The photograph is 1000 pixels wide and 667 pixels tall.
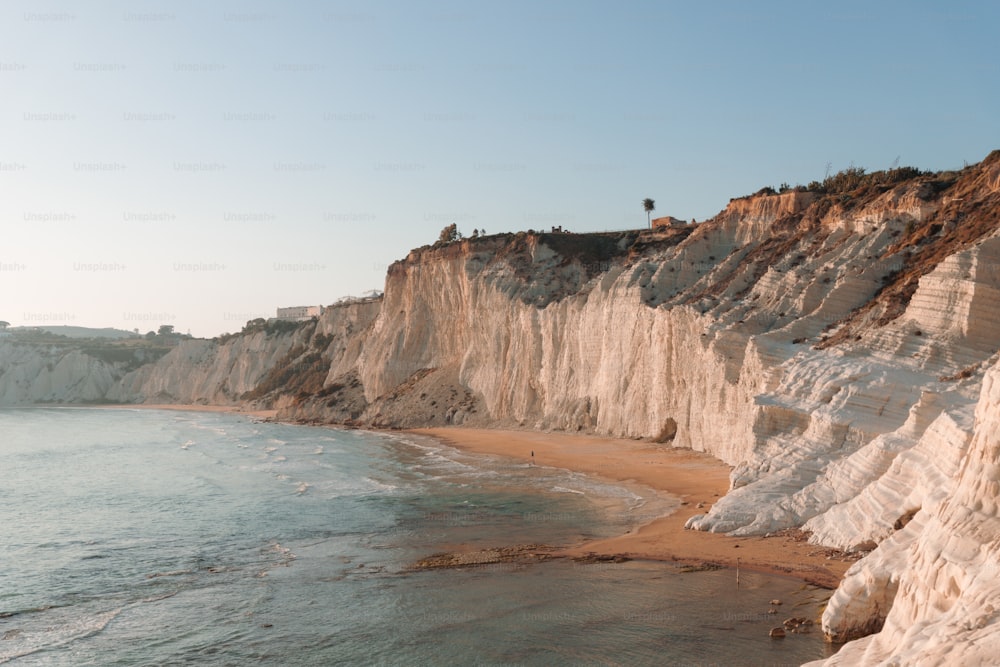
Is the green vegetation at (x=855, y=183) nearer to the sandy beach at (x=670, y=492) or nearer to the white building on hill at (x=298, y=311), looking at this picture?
the sandy beach at (x=670, y=492)

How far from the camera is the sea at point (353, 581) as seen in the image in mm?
13664

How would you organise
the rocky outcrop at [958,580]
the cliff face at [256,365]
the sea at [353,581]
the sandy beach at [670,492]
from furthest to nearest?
the cliff face at [256,365]
the sandy beach at [670,492]
the sea at [353,581]
the rocky outcrop at [958,580]

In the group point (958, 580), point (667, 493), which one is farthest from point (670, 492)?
point (958, 580)

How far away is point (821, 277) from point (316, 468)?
915 inches

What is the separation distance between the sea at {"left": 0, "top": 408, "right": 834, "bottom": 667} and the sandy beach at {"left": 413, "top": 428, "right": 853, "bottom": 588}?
705mm

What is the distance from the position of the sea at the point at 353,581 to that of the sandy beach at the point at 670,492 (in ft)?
2.31

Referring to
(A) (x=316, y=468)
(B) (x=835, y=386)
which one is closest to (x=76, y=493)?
(A) (x=316, y=468)

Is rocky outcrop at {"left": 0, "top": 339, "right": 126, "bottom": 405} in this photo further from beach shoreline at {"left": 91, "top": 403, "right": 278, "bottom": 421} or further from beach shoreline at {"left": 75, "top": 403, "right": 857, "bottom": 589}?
beach shoreline at {"left": 75, "top": 403, "right": 857, "bottom": 589}

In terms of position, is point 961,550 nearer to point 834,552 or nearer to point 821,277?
point 834,552

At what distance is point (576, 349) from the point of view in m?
47.1

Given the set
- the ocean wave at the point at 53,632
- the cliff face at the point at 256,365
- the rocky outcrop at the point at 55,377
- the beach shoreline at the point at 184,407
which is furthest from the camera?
the rocky outcrop at the point at 55,377

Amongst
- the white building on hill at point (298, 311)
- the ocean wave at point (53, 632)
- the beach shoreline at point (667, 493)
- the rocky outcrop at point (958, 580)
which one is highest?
the white building on hill at point (298, 311)

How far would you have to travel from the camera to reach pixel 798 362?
77.3ft

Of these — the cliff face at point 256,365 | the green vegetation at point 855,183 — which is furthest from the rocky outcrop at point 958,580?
the cliff face at point 256,365
